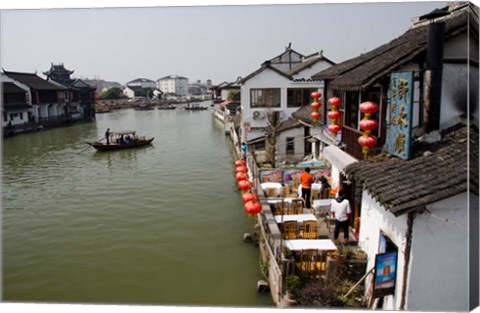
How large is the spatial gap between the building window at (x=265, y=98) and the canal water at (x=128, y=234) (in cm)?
375

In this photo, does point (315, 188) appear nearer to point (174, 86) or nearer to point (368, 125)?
point (368, 125)

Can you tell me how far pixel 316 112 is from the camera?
1236 cm

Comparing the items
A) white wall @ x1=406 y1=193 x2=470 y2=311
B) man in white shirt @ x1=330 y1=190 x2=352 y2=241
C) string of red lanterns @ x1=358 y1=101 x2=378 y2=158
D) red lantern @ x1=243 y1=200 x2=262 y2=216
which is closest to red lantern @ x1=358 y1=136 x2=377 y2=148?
string of red lanterns @ x1=358 y1=101 x2=378 y2=158

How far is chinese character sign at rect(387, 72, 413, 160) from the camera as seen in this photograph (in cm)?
583

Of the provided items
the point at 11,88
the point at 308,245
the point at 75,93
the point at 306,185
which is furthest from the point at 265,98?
the point at 75,93

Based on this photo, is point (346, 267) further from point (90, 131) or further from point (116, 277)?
point (90, 131)

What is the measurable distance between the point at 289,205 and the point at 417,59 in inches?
193

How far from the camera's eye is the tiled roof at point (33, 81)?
3922 cm

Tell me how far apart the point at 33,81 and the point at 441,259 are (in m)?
44.5

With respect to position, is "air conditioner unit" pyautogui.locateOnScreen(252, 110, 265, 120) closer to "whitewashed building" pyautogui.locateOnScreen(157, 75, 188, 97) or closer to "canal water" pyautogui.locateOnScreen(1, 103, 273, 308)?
"canal water" pyautogui.locateOnScreen(1, 103, 273, 308)

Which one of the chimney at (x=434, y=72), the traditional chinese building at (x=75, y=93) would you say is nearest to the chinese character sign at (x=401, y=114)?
the chimney at (x=434, y=72)

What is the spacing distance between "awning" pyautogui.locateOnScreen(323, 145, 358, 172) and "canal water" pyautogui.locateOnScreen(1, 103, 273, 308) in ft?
10.3

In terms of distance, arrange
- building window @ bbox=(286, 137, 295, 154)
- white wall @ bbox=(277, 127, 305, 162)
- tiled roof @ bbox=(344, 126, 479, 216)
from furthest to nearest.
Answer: building window @ bbox=(286, 137, 295, 154) → white wall @ bbox=(277, 127, 305, 162) → tiled roof @ bbox=(344, 126, 479, 216)

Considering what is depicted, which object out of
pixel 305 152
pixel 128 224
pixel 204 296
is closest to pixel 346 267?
pixel 204 296
